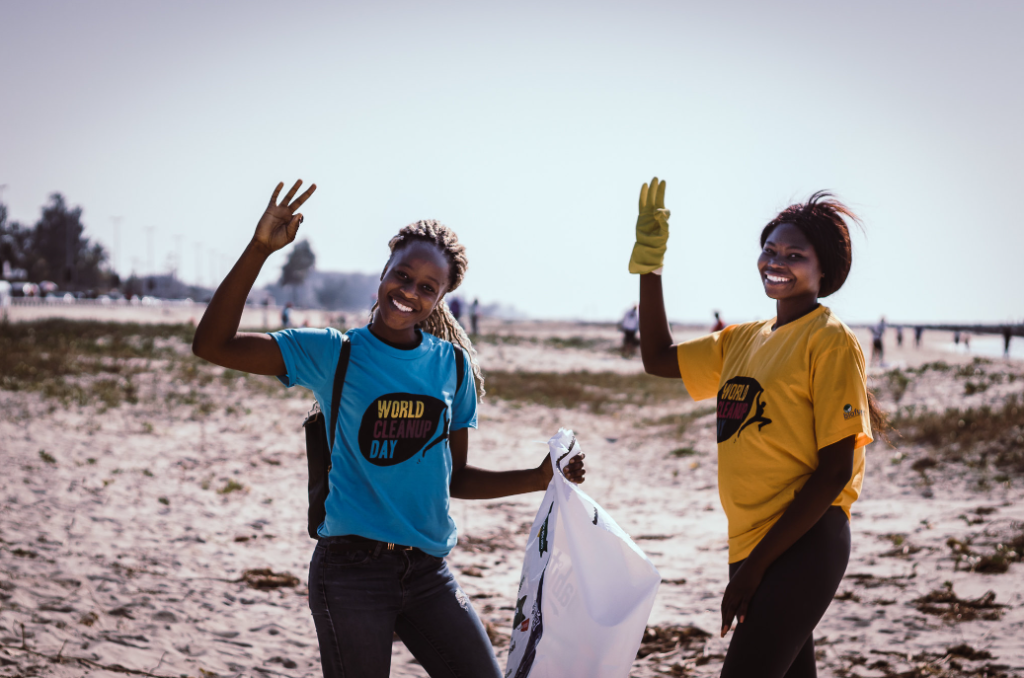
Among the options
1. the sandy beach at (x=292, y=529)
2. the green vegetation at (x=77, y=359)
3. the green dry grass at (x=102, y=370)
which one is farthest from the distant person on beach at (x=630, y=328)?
the green vegetation at (x=77, y=359)

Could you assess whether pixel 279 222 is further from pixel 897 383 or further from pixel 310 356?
pixel 897 383

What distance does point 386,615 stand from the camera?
226 centimetres

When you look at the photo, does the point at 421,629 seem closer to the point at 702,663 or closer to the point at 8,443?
the point at 702,663

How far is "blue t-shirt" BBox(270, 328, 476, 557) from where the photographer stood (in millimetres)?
2287

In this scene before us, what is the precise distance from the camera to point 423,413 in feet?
7.79

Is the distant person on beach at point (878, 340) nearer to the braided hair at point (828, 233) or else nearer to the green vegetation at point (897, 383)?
the green vegetation at point (897, 383)

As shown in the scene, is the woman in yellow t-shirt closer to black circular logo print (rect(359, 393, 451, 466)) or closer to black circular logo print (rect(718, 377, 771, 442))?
black circular logo print (rect(718, 377, 771, 442))

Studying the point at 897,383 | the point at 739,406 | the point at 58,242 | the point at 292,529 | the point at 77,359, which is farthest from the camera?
the point at 58,242

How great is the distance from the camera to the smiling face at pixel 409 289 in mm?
2451

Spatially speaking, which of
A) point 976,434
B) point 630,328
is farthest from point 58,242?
point 976,434

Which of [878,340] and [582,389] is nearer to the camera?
[582,389]

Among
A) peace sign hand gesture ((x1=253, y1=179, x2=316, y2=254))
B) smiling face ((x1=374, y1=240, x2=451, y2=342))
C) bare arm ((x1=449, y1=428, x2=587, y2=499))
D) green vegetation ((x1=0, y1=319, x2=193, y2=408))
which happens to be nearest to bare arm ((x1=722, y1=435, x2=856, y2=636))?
bare arm ((x1=449, y1=428, x2=587, y2=499))

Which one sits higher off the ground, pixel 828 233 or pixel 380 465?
pixel 828 233

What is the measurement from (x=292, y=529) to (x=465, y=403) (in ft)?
17.7
